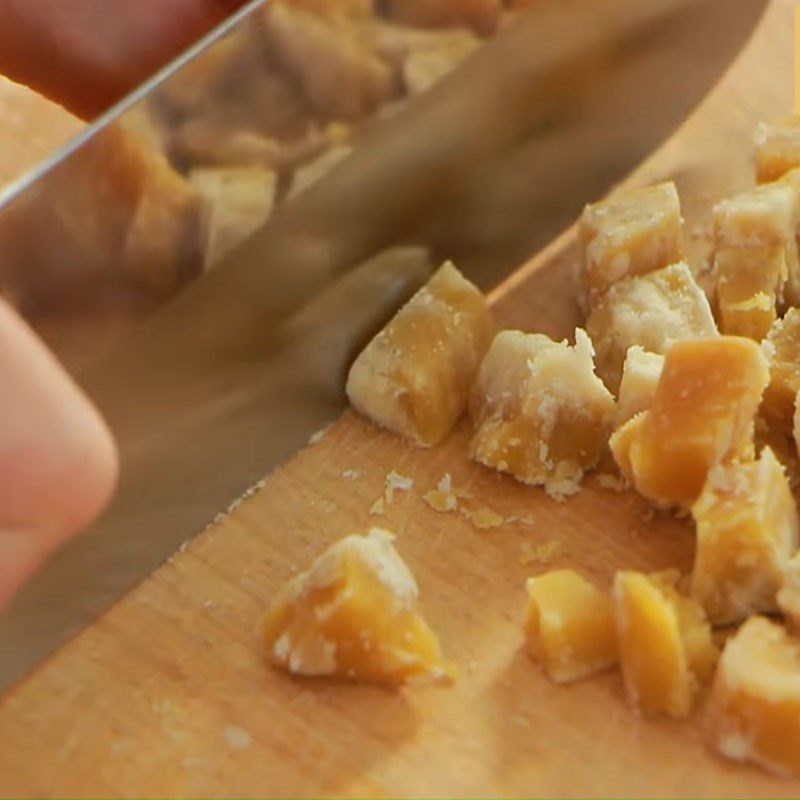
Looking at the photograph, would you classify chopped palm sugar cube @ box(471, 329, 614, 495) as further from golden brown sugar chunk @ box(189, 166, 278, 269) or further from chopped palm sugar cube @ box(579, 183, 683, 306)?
golden brown sugar chunk @ box(189, 166, 278, 269)

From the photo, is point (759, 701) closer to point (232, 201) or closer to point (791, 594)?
point (791, 594)

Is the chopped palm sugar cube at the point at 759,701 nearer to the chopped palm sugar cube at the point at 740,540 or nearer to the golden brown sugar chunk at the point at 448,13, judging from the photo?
the chopped palm sugar cube at the point at 740,540

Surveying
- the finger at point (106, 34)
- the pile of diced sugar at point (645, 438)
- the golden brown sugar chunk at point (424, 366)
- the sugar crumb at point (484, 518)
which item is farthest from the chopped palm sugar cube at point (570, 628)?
the finger at point (106, 34)

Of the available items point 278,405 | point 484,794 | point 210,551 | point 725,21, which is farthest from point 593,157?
point 484,794

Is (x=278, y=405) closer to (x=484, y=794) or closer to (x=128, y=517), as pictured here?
(x=128, y=517)

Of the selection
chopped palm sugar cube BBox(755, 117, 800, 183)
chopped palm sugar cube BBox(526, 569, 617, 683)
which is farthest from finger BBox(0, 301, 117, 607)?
chopped palm sugar cube BBox(755, 117, 800, 183)

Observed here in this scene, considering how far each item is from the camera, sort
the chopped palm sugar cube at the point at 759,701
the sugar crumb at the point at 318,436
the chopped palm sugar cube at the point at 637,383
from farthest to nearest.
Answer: the sugar crumb at the point at 318,436 → the chopped palm sugar cube at the point at 637,383 → the chopped palm sugar cube at the point at 759,701
